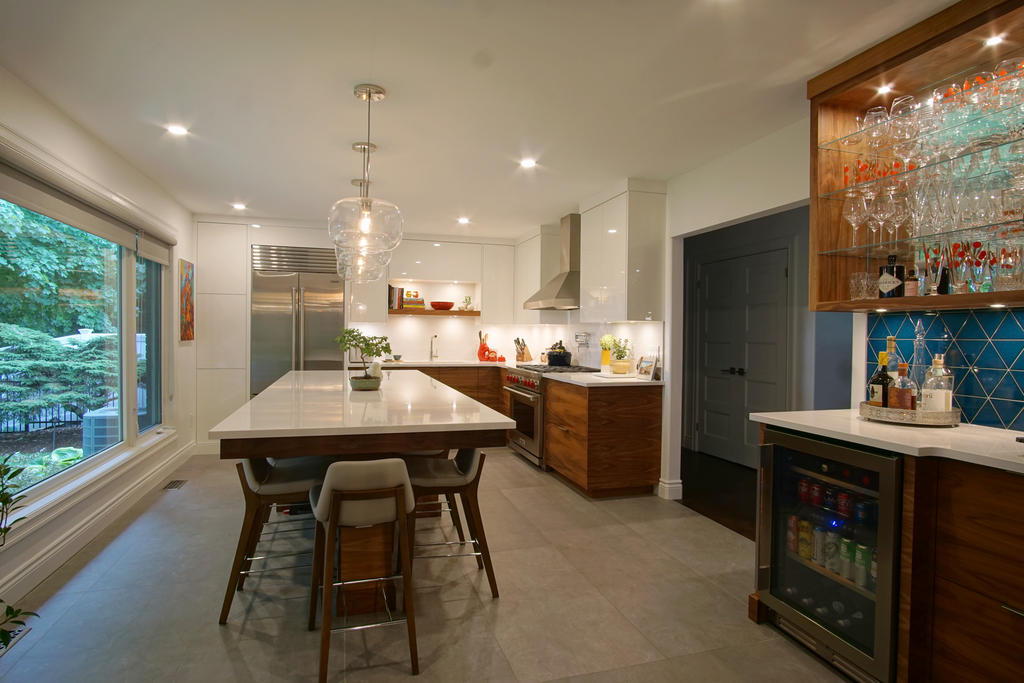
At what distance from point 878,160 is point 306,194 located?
14.0 feet

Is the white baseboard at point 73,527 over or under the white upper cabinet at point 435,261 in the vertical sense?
under

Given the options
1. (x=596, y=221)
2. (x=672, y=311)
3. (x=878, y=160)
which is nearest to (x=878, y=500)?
(x=878, y=160)

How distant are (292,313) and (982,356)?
572 cm

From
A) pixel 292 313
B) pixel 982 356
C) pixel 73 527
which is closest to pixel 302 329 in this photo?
pixel 292 313

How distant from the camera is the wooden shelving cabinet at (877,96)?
1.91 m

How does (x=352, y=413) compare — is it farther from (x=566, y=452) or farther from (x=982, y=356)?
(x=982, y=356)

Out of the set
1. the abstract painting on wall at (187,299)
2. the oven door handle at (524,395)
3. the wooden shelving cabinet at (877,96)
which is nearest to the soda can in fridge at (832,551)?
the wooden shelving cabinet at (877,96)

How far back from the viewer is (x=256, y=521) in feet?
7.96

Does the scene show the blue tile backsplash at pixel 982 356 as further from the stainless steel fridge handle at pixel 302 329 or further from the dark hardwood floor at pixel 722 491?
the stainless steel fridge handle at pixel 302 329

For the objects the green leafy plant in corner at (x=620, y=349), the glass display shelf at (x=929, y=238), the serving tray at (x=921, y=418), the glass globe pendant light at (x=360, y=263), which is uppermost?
the glass globe pendant light at (x=360, y=263)

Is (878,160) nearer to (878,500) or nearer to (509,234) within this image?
(878,500)

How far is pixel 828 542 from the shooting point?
7.02 feet

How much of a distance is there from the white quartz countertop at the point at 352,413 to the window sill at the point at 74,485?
1.16 meters

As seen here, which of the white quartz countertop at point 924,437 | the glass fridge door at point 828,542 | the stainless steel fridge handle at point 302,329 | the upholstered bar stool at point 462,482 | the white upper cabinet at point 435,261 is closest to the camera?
the white quartz countertop at point 924,437
